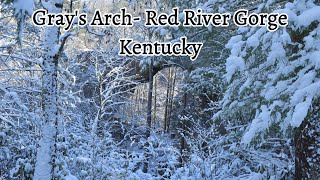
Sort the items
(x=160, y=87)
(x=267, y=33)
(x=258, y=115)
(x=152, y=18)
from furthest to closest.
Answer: (x=160, y=87) < (x=152, y=18) < (x=258, y=115) < (x=267, y=33)

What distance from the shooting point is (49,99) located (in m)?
5.17

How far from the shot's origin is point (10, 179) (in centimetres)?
738

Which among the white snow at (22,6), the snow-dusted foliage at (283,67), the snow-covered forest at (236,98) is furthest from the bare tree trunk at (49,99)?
the snow-dusted foliage at (283,67)

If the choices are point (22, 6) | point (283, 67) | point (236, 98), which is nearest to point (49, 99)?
point (22, 6)

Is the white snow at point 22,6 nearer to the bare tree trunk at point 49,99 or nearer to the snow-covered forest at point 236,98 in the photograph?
the snow-covered forest at point 236,98

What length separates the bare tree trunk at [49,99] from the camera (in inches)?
203

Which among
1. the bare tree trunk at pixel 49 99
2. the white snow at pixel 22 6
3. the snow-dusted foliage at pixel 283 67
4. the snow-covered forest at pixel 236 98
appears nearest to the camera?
the snow-dusted foliage at pixel 283 67

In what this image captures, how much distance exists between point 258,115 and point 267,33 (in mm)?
924

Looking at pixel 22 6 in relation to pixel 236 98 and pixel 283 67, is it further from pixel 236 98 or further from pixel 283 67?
pixel 283 67

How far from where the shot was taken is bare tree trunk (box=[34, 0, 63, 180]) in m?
5.15

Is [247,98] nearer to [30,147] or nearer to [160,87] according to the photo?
[30,147]

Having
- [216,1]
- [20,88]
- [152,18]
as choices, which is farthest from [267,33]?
[20,88]

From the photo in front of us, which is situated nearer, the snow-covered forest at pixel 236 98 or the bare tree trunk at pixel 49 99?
the snow-covered forest at pixel 236 98

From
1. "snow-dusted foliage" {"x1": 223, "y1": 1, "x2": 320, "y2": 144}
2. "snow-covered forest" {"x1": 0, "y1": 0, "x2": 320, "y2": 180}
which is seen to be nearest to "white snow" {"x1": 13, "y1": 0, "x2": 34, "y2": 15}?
"snow-covered forest" {"x1": 0, "y1": 0, "x2": 320, "y2": 180}
